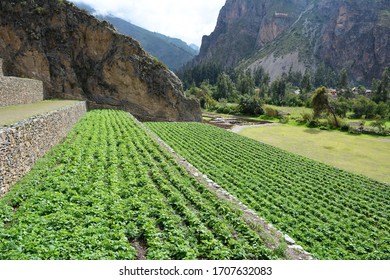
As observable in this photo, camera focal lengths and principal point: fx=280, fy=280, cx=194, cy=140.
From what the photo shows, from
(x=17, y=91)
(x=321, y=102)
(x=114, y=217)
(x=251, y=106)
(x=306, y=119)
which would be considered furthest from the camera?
(x=251, y=106)

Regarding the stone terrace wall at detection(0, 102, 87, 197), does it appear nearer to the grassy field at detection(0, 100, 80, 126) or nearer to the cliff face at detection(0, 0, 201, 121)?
the grassy field at detection(0, 100, 80, 126)

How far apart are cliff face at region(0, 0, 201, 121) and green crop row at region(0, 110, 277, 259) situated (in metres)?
41.4

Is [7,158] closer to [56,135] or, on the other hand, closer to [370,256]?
[56,135]

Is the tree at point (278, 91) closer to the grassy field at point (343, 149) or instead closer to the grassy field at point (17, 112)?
the grassy field at point (343, 149)

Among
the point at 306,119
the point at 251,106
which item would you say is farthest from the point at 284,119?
the point at 251,106

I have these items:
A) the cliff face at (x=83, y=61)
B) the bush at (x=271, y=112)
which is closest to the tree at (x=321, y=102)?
the bush at (x=271, y=112)

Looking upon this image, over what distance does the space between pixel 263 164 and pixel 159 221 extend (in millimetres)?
19192

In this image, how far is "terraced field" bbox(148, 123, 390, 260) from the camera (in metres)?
14.2

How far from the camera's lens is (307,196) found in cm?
2045

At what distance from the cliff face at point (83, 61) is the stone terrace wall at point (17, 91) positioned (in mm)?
16496

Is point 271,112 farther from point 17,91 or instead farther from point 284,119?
point 17,91

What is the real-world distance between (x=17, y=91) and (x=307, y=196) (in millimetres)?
28750

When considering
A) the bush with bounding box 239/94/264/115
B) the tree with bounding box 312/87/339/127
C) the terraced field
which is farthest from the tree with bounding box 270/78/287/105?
the terraced field

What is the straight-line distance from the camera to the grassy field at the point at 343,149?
3559cm
